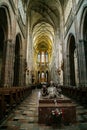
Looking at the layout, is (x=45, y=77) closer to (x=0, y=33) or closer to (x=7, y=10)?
(x=0, y=33)

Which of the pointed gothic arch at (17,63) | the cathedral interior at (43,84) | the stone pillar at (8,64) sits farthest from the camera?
the pointed gothic arch at (17,63)

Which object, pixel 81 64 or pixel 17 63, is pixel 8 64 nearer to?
pixel 17 63

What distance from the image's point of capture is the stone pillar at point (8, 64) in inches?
368

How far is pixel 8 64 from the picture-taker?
31.7 ft

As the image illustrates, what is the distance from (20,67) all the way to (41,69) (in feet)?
105

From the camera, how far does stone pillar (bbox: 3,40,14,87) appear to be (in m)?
9.36

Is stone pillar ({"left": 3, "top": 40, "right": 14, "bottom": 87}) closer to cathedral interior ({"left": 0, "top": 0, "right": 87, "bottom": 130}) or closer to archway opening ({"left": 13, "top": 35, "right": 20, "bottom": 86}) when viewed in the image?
cathedral interior ({"left": 0, "top": 0, "right": 87, "bottom": 130})

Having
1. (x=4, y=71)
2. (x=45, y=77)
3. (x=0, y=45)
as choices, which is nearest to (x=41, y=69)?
(x=45, y=77)

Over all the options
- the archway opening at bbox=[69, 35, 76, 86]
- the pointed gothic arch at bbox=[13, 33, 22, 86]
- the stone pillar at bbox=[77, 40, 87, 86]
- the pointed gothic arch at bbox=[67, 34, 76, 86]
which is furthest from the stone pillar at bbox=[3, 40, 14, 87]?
the archway opening at bbox=[69, 35, 76, 86]

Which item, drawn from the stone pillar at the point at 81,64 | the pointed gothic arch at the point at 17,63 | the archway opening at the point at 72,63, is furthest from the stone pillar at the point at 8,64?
the archway opening at the point at 72,63

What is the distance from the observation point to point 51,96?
4.84 m

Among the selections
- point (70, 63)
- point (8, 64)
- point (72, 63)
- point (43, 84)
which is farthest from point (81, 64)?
point (8, 64)

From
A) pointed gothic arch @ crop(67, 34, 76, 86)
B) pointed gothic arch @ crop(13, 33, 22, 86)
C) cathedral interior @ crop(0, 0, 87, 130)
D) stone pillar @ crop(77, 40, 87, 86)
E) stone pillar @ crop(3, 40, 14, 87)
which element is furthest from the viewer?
pointed gothic arch @ crop(67, 34, 76, 86)

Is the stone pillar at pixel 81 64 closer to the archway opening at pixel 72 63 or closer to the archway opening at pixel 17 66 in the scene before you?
the archway opening at pixel 72 63
